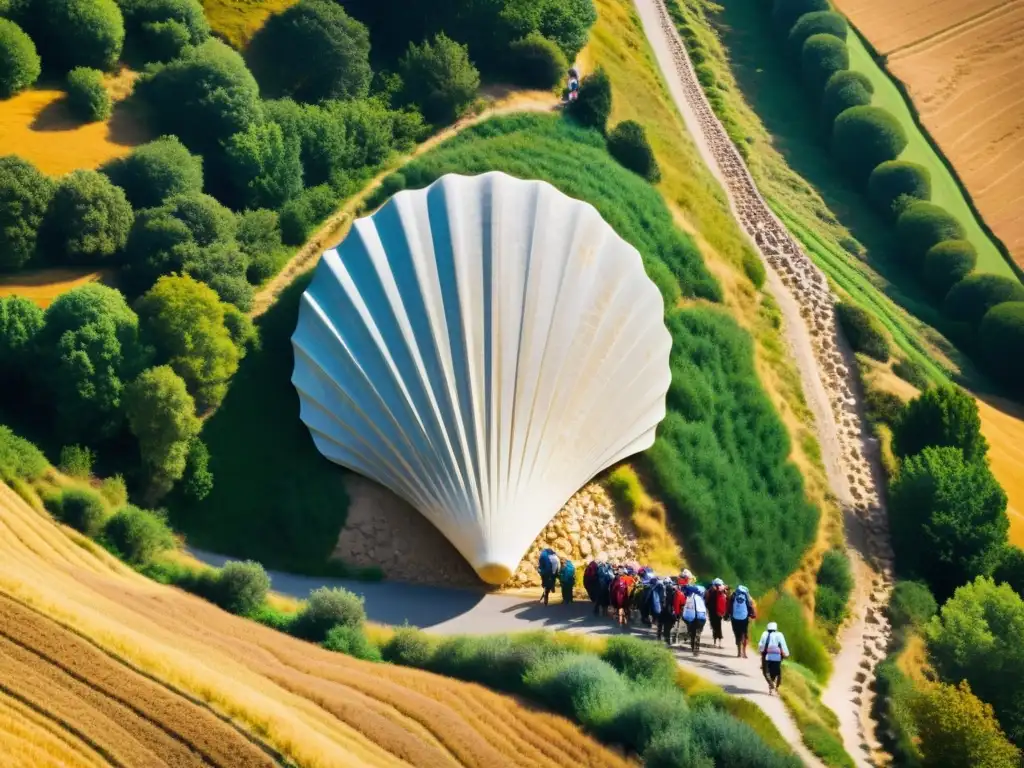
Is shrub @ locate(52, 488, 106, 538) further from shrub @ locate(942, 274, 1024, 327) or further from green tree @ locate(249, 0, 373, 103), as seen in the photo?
shrub @ locate(942, 274, 1024, 327)

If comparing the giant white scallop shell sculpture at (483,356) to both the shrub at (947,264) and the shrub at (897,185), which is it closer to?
the shrub at (947,264)

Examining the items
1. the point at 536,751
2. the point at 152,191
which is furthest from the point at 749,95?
the point at 536,751

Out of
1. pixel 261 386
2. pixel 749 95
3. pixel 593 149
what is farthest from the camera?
pixel 749 95

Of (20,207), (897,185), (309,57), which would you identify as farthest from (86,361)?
(897,185)

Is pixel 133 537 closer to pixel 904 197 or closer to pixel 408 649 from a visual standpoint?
pixel 408 649

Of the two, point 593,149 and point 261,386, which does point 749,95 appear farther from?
point 261,386

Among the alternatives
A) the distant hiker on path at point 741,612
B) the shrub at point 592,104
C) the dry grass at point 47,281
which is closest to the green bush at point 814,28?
the shrub at point 592,104
